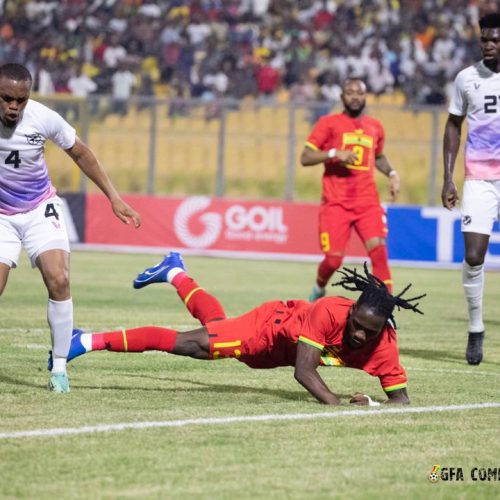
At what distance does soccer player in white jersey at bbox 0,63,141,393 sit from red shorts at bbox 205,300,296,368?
90cm

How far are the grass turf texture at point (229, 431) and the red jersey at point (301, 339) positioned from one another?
0.29 m

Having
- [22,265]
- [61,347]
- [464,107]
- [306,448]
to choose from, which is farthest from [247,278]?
[306,448]

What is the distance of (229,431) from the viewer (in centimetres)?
693

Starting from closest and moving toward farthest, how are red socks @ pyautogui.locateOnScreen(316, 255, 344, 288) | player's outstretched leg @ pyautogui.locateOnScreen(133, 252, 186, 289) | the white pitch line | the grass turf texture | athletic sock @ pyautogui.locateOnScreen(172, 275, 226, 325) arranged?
the grass turf texture, athletic sock @ pyautogui.locateOnScreen(172, 275, 226, 325), player's outstretched leg @ pyautogui.locateOnScreen(133, 252, 186, 289), the white pitch line, red socks @ pyautogui.locateOnScreen(316, 255, 344, 288)

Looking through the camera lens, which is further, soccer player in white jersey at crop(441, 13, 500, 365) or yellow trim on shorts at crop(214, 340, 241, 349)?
soccer player in white jersey at crop(441, 13, 500, 365)

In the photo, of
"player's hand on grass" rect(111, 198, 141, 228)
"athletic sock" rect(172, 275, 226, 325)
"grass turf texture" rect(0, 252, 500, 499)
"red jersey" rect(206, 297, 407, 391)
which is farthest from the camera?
"athletic sock" rect(172, 275, 226, 325)

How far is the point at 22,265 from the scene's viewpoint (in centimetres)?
2178

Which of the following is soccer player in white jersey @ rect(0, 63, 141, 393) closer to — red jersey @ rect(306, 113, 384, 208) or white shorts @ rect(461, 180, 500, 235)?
white shorts @ rect(461, 180, 500, 235)

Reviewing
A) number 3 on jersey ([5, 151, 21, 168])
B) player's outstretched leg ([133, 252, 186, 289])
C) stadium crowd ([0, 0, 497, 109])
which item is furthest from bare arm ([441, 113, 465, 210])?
stadium crowd ([0, 0, 497, 109])

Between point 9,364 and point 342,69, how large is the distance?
66.4 ft

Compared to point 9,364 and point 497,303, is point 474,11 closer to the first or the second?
point 497,303

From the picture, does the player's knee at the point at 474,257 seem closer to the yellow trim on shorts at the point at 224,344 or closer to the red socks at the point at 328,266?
the yellow trim on shorts at the point at 224,344

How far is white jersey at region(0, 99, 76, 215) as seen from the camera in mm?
8125

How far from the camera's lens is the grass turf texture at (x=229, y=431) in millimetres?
5668
